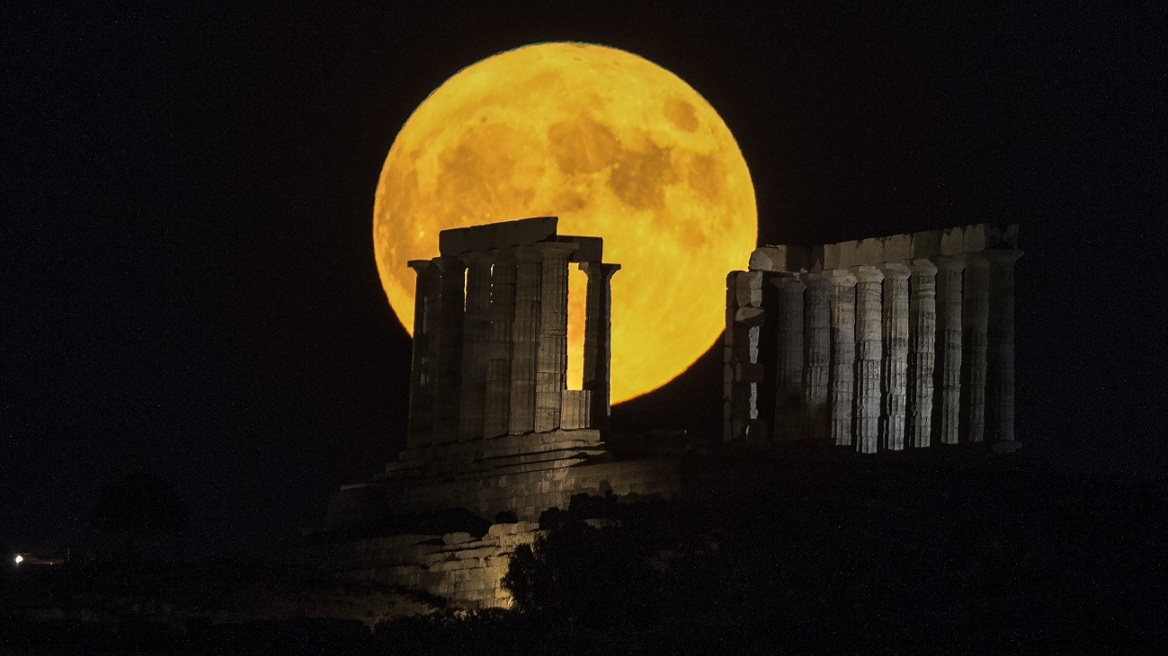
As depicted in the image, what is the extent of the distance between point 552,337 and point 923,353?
475 inches

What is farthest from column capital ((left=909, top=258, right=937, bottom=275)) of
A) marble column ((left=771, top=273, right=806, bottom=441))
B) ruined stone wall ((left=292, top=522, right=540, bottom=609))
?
ruined stone wall ((left=292, top=522, right=540, bottom=609))

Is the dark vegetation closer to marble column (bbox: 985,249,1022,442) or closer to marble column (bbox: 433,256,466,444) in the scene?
marble column (bbox: 985,249,1022,442)

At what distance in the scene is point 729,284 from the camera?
99.2 metres

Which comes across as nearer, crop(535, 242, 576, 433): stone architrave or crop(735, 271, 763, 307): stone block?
crop(535, 242, 576, 433): stone architrave

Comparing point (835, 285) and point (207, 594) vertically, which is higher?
point (835, 285)

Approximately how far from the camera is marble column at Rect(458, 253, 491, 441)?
99688 mm

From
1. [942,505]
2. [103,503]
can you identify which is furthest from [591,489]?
[103,503]

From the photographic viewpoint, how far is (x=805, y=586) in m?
79.2

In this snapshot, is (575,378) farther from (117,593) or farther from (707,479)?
(117,593)

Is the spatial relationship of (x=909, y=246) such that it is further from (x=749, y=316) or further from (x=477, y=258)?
(x=477, y=258)

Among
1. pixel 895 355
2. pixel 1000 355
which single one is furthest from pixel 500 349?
pixel 1000 355

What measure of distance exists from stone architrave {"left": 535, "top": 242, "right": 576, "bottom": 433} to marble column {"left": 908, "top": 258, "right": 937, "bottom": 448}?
11322 millimetres

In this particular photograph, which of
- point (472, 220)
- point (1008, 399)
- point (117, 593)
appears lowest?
point (117, 593)

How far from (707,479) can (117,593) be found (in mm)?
17103
